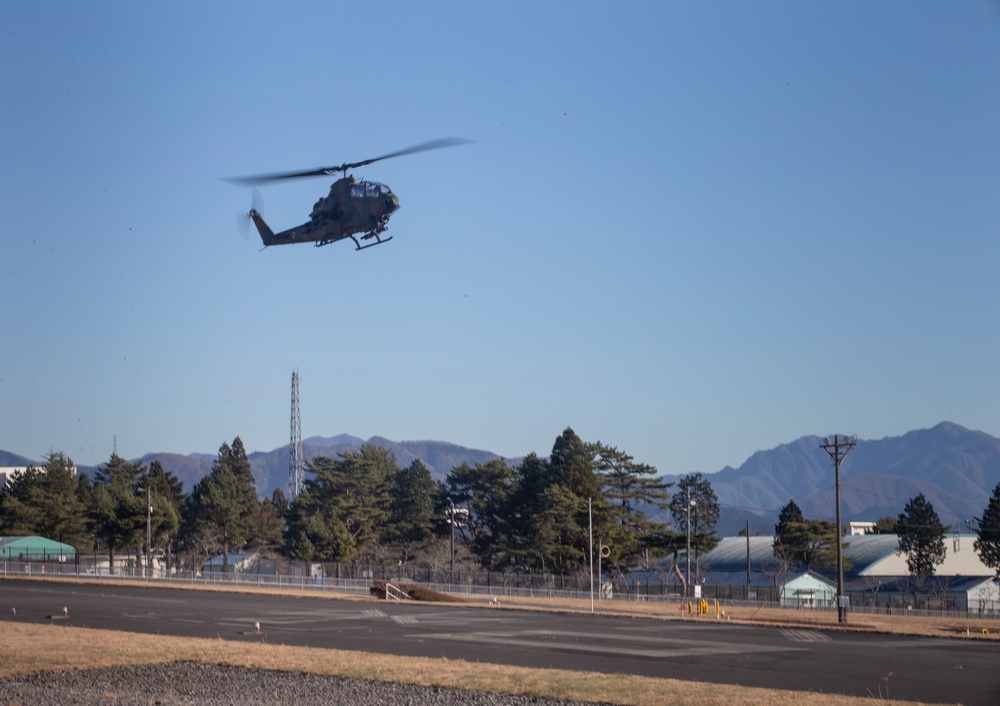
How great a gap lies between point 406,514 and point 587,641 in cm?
7699

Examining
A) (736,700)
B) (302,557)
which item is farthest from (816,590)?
(736,700)

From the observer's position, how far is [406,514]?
110812 millimetres

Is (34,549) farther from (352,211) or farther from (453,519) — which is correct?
(352,211)

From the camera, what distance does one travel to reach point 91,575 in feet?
248

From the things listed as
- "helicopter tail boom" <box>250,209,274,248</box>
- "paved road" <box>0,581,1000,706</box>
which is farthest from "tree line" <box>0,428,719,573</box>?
"helicopter tail boom" <box>250,209,274,248</box>

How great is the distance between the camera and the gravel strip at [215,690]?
2045 cm

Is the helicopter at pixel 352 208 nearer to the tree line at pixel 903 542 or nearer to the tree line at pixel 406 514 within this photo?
the tree line at pixel 406 514

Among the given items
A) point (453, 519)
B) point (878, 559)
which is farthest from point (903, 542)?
point (453, 519)

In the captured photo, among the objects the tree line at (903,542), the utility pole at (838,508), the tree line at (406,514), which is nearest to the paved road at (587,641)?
the utility pole at (838,508)

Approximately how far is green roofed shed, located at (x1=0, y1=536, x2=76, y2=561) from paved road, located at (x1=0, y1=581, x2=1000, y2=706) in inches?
1551

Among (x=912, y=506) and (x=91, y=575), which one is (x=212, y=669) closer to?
(x=91, y=575)

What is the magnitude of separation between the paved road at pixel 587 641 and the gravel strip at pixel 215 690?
5992 mm

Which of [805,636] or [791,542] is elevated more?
[805,636]

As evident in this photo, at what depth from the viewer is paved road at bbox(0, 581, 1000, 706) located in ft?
86.0
